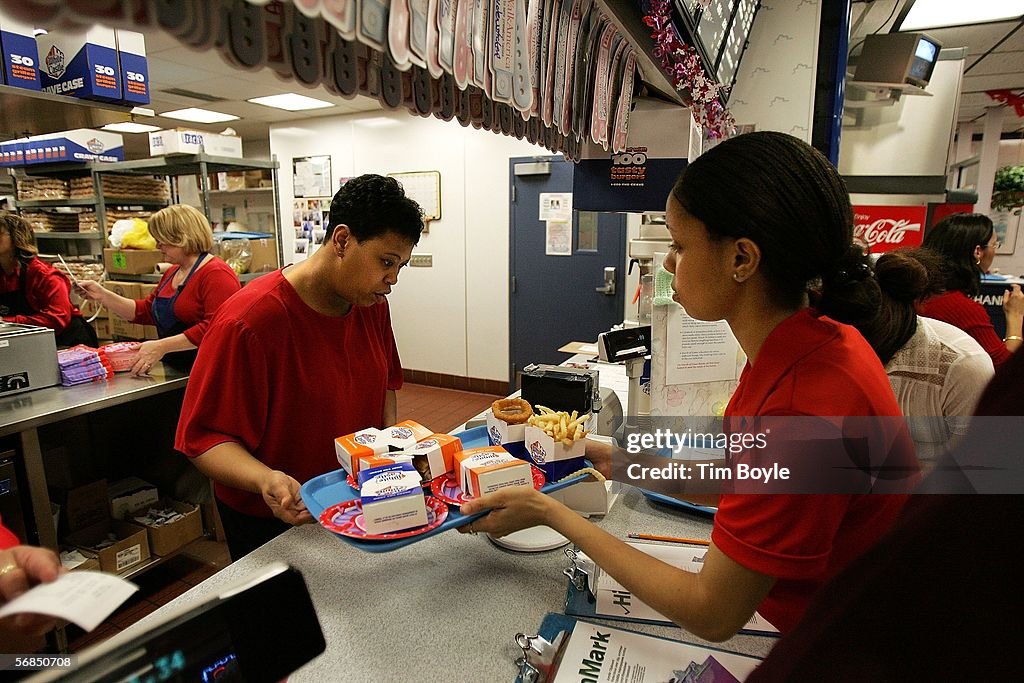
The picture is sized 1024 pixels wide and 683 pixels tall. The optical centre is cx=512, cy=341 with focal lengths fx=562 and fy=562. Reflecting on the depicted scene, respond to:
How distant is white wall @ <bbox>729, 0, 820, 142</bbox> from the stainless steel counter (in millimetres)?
3513

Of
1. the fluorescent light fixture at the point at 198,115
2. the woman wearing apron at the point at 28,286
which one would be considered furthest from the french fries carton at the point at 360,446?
the fluorescent light fixture at the point at 198,115

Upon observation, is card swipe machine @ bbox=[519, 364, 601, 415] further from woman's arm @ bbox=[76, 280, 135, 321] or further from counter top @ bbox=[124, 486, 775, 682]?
woman's arm @ bbox=[76, 280, 135, 321]

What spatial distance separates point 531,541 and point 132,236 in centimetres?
429

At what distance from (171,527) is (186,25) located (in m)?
3.01

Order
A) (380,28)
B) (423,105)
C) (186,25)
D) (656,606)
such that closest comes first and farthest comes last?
(186,25) < (380,28) < (656,606) < (423,105)

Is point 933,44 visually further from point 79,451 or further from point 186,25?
point 79,451

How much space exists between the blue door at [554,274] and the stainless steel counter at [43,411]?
3545 millimetres

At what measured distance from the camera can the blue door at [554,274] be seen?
Result: 536 cm

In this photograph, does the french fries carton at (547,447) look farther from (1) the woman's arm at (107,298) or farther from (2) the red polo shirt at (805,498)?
(1) the woman's arm at (107,298)

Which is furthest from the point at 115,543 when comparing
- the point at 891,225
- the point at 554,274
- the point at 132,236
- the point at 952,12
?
the point at 952,12

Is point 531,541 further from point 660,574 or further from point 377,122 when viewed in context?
point 377,122

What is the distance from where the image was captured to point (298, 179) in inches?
274

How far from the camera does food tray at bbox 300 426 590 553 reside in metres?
1.02

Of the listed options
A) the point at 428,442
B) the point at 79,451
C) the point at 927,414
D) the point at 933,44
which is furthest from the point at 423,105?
the point at 933,44
